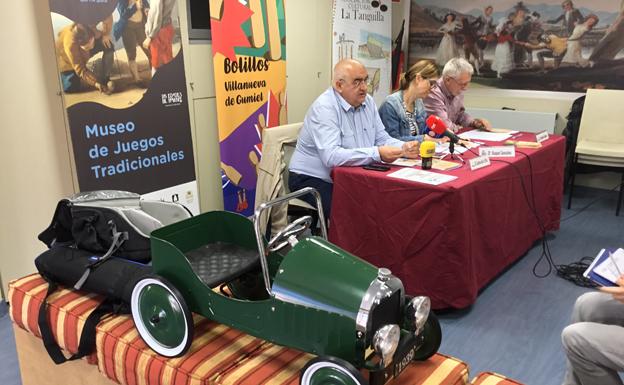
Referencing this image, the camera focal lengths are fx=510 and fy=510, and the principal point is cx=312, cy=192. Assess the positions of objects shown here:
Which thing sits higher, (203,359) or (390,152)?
(390,152)

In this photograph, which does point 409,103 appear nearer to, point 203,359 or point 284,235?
point 284,235

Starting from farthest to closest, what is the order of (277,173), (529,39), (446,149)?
(529,39)
(446,149)
(277,173)

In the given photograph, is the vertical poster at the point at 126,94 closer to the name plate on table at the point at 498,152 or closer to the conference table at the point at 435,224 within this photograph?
the conference table at the point at 435,224

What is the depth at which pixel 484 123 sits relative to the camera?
3699 mm

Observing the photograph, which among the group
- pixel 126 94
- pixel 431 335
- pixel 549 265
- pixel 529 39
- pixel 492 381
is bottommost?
pixel 549 265

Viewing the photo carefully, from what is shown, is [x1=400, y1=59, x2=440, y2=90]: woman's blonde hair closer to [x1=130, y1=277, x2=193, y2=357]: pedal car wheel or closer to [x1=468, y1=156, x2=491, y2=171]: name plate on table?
[x1=468, y1=156, x2=491, y2=171]: name plate on table

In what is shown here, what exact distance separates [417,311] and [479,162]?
1561 mm

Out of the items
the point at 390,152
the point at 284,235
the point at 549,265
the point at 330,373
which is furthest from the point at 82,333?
the point at 549,265

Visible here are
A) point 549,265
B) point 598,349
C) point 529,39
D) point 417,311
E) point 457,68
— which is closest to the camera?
point 417,311

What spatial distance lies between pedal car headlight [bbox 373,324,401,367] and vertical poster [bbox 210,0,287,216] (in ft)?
8.52

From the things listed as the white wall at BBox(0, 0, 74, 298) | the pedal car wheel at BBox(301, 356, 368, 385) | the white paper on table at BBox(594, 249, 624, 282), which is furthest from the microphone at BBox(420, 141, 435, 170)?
the white wall at BBox(0, 0, 74, 298)

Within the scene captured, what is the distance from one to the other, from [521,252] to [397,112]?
3.75ft

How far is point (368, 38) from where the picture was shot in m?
4.74

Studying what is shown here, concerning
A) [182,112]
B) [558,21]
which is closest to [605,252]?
[182,112]
